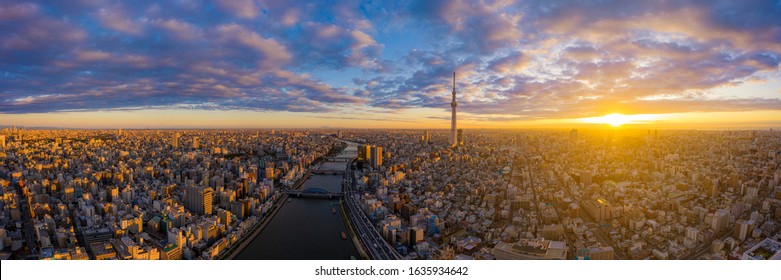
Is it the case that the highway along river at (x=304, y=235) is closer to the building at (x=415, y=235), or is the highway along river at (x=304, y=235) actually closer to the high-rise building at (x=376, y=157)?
the building at (x=415, y=235)

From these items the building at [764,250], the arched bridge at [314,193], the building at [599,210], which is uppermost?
the building at [764,250]

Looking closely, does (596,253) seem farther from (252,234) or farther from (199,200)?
(199,200)

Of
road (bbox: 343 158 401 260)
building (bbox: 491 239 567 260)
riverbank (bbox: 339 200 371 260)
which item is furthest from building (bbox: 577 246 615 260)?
riverbank (bbox: 339 200 371 260)

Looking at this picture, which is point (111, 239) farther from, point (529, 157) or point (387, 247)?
point (529, 157)

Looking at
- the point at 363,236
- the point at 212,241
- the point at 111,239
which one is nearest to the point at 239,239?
the point at 212,241

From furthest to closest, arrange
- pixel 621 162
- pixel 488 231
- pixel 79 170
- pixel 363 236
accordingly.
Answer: pixel 79 170, pixel 621 162, pixel 363 236, pixel 488 231

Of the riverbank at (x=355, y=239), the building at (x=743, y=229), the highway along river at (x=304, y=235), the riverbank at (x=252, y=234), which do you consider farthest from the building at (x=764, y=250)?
the riverbank at (x=252, y=234)

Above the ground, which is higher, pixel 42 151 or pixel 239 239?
pixel 42 151
